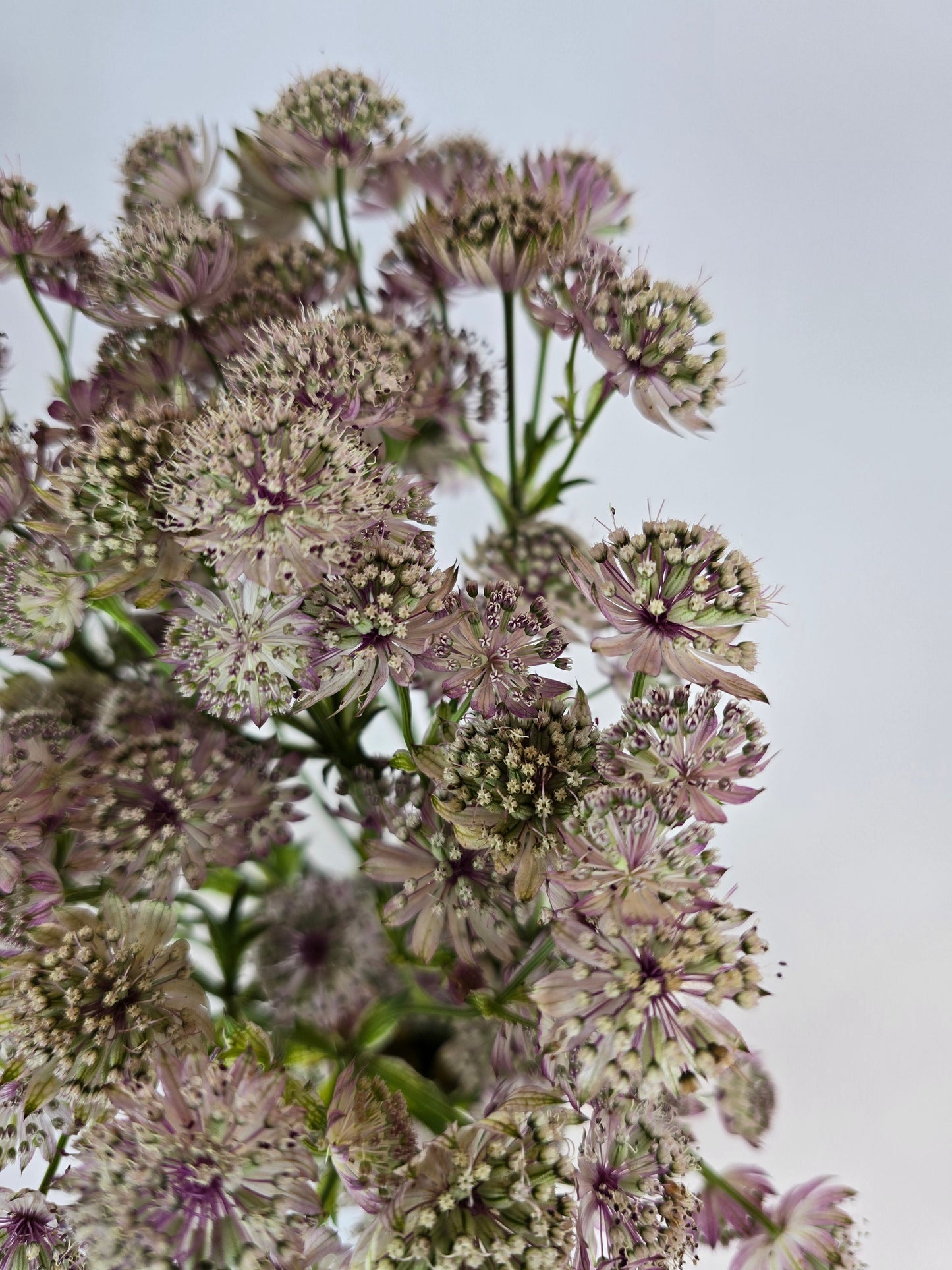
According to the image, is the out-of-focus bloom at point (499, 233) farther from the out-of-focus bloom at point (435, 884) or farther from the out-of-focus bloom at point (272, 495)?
the out-of-focus bloom at point (435, 884)

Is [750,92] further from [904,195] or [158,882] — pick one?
[158,882]

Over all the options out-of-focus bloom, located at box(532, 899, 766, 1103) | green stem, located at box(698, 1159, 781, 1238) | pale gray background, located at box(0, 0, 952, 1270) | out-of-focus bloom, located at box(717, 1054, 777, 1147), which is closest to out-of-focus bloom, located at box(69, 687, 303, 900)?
out-of-focus bloom, located at box(532, 899, 766, 1103)

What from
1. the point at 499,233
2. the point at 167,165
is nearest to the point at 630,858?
the point at 499,233

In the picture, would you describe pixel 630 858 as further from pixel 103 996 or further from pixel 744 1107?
pixel 744 1107

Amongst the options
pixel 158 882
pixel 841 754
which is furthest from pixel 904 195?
pixel 158 882

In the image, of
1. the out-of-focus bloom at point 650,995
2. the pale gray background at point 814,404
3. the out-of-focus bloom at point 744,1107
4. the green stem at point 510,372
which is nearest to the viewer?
the out-of-focus bloom at point 650,995

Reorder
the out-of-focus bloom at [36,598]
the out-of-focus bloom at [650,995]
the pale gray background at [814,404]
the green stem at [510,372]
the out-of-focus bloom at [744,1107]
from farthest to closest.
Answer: the pale gray background at [814,404] < the out-of-focus bloom at [744,1107] < the green stem at [510,372] < the out-of-focus bloom at [36,598] < the out-of-focus bloom at [650,995]

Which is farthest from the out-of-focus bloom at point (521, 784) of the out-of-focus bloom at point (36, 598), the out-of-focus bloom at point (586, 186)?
the out-of-focus bloom at point (586, 186)
